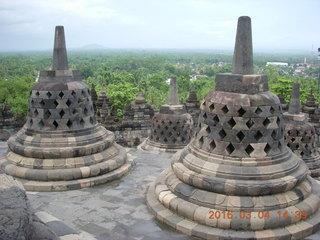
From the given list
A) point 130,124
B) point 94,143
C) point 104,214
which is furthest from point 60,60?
point 130,124

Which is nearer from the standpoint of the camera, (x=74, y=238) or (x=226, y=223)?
(x=74, y=238)

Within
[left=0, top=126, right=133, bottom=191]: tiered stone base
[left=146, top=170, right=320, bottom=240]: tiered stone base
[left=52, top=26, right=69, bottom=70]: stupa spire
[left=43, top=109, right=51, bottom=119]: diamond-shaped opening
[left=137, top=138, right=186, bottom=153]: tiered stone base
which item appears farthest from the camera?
[left=137, top=138, right=186, bottom=153]: tiered stone base

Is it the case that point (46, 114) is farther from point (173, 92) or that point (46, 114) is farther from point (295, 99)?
point (295, 99)

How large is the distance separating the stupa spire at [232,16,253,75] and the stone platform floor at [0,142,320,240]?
2446mm

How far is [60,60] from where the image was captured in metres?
6.45

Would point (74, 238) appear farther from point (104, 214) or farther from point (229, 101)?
point (229, 101)

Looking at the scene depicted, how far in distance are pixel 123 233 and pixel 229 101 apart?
7.70 ft

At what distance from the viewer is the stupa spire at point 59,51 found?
6434mm

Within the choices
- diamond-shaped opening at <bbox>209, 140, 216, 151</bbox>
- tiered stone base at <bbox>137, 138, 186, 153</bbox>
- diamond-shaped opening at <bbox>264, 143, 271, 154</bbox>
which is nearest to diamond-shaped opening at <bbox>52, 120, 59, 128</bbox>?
diamond-shaped opening at <bbox>209, 140, 216, 151</bbox>

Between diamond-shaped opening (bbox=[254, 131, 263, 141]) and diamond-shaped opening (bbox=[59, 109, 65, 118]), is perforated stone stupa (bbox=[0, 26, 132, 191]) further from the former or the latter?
diamond-shaped opening (bbox=[254, 131, 263, 141])

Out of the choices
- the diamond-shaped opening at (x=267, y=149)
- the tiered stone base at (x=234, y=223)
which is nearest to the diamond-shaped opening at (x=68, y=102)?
the tiered stone base at (x=234, y=223)

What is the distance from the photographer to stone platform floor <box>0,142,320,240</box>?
4211 mm

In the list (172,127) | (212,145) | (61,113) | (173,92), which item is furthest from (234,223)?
(173,92)

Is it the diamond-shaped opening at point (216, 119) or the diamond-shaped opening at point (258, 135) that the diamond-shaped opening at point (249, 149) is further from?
the diamond-shaped opening at point (216, 119)
